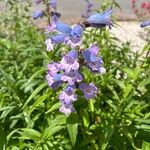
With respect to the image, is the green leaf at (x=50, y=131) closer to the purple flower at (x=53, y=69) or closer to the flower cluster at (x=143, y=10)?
the purple flower at (x=53, y=69)

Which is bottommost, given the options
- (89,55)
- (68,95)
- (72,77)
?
(68,95)

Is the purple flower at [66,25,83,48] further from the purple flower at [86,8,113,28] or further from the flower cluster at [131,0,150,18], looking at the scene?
the flower cluster at [131,0,150,18]

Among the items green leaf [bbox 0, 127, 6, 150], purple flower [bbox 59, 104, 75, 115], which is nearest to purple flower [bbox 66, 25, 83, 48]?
purple flower [bbox 59, 104, 75, 115]

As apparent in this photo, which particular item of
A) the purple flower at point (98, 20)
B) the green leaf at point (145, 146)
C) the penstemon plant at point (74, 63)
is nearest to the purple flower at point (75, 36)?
the penstemon plant at point (74, 63)

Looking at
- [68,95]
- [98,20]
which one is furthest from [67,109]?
[98,20]

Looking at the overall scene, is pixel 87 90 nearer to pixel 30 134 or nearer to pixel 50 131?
pixel 50 131
